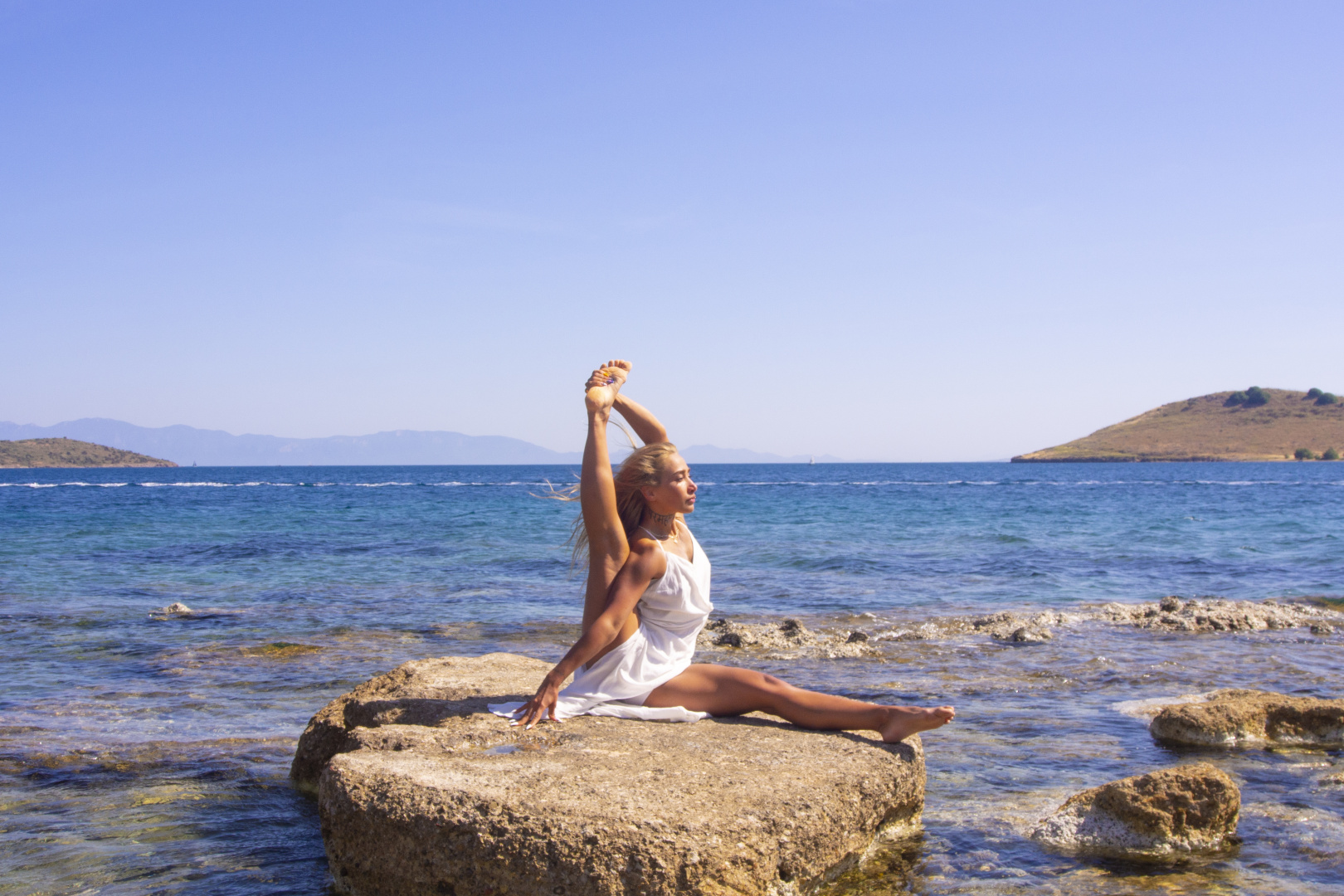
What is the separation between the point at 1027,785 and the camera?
591 cm

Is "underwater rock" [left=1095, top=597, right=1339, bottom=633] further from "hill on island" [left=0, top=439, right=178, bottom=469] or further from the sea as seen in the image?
"hill on island" [left=0, top=439, right=178, bottom=469]

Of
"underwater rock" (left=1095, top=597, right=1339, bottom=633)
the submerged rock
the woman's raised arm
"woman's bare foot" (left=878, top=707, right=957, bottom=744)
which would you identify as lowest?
the submerged rock

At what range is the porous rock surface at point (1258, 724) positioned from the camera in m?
6.69

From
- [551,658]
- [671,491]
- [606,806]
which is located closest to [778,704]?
[671,491]

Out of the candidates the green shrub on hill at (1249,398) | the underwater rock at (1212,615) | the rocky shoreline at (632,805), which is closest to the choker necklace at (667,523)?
the rocky shoreline at (632,805)

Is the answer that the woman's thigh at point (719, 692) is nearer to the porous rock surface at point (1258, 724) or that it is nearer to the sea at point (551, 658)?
the sea at point (551, 658)

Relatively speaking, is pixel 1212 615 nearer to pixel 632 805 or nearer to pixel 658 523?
pixel 658 523

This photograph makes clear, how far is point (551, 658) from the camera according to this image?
1027cm

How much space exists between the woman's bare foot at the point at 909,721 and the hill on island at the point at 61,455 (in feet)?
585

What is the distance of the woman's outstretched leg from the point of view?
4.76 meters

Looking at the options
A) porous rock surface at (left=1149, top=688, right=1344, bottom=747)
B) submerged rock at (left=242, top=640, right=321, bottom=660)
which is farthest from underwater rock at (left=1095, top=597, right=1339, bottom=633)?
submerged rock at (left=242, top=640, right=321, bottom=660)

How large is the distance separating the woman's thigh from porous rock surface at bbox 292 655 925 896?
12 centimetres

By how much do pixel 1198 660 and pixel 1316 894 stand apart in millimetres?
6308

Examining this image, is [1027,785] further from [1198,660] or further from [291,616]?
[291,616]
